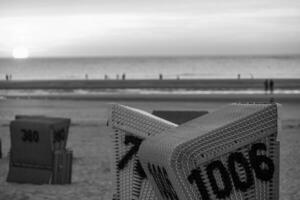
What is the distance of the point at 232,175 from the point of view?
346 cm

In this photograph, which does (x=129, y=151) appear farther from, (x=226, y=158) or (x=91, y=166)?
(x=91, y=166)

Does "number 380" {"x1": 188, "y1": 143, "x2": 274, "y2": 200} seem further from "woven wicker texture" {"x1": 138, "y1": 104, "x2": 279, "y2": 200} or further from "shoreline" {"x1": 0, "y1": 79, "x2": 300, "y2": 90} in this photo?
"shoreline" {"x1": 0, "y1": 79, "x2": 300, "y2": 90}

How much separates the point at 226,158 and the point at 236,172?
0.10 m

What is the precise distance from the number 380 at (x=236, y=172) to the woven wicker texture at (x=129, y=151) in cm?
115

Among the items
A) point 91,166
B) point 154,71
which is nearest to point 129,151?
point 91,166

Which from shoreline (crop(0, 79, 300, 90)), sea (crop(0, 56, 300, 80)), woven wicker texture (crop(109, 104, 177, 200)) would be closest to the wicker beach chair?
woven wicker texture (crop(109, 104, 177, 200))

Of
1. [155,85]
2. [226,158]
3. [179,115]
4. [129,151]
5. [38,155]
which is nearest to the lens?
[226,158]

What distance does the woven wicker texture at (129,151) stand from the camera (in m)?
4.57

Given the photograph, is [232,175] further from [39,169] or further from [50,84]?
[50,84]

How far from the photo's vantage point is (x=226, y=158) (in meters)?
3.42

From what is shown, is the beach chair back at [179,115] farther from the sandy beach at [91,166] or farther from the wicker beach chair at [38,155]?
the wicker beach chair at [38,155]

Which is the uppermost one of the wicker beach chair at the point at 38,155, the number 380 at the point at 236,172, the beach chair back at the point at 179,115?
the number 380 at the point at 236,172

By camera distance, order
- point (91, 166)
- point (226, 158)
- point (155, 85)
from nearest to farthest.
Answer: point (226, 158) < point (91, 166) < point (155, 85)

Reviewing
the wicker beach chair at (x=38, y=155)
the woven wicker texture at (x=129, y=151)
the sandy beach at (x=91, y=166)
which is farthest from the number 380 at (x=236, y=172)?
the wicker beach chair at (x=38, y=155)
